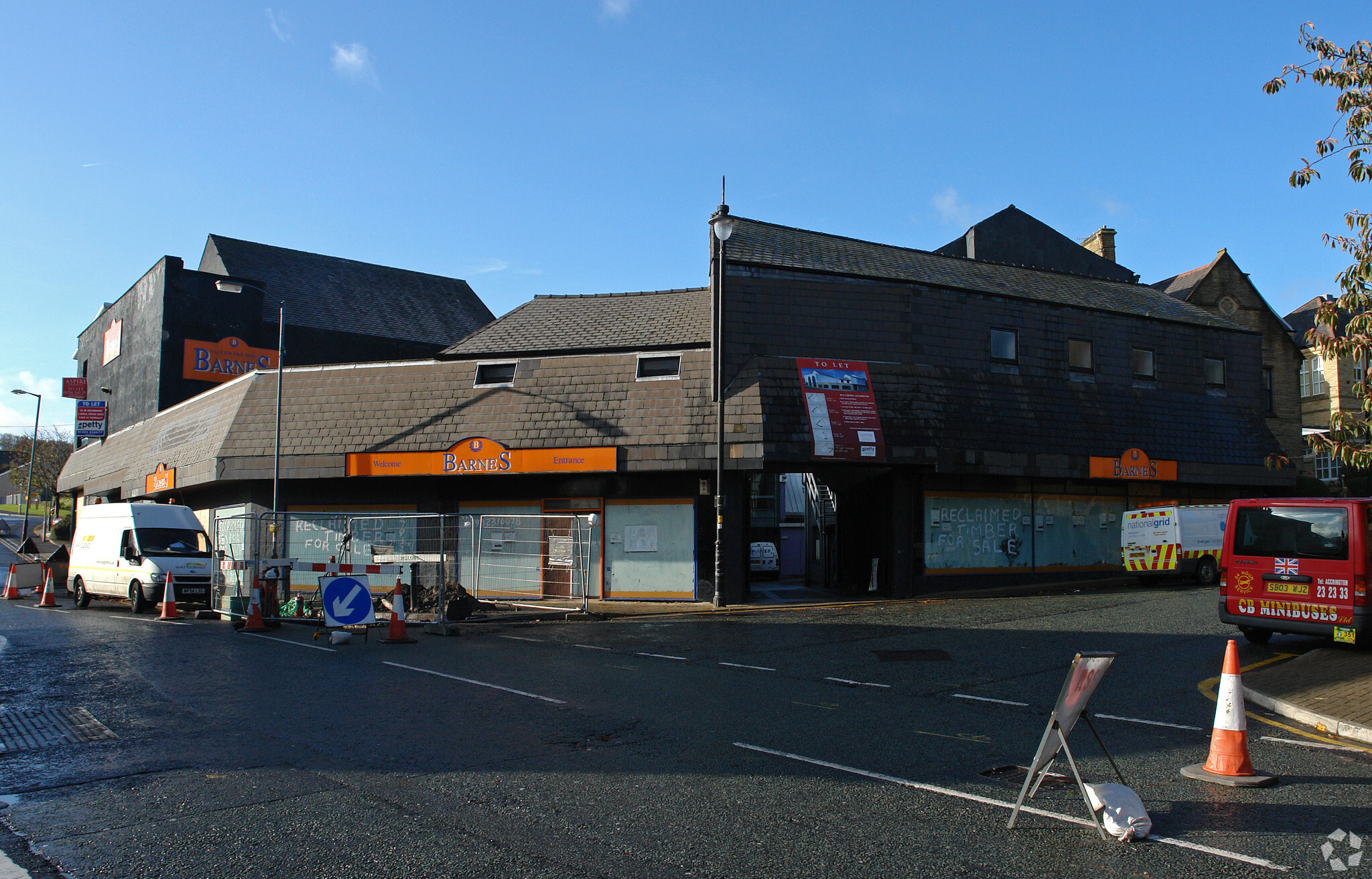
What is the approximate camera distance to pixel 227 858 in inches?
184

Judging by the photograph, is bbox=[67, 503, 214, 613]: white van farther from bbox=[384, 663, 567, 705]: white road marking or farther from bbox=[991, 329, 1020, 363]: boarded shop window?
bbox=[991, 329, 1020, 363]: boarded shop window

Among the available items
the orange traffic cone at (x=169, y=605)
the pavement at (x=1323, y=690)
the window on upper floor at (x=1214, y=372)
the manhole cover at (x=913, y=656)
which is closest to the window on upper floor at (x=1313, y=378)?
the window on upper floor at (x=1214, y=372)

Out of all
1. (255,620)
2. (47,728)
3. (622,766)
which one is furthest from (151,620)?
(622,766)

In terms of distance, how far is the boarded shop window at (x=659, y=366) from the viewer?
22141 millimetres

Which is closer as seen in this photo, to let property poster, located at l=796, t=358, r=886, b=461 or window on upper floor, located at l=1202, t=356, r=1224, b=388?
to let property poster, located at l=796, t=358, r=886, b=461

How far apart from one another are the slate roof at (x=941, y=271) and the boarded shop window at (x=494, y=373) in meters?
6.28

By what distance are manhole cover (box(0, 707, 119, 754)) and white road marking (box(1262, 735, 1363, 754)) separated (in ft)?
31.3

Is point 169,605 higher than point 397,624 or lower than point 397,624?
lower

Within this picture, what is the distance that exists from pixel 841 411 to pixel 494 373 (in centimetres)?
885

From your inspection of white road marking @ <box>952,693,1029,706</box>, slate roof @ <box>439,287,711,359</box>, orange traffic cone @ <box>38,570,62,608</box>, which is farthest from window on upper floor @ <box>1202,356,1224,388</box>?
orange traffic cone @ <box>38,570,62,608</box>

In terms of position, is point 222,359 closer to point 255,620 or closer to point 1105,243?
point 255,620

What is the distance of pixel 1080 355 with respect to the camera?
992 inches

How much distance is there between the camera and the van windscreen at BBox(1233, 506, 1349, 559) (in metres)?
11.3

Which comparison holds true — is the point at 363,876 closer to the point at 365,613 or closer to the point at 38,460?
the point at 365,613
